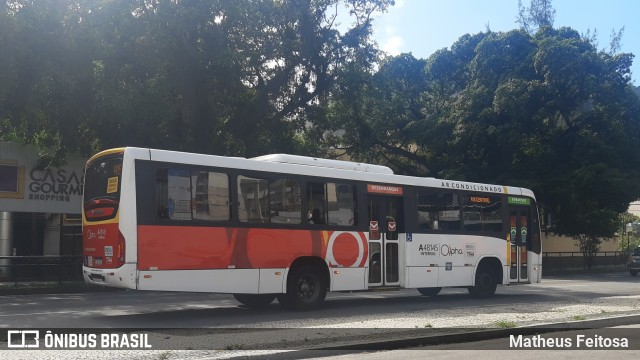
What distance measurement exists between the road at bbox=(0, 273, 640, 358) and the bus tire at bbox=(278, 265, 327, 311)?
0.91 feet

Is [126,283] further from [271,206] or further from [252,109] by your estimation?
[252,109]

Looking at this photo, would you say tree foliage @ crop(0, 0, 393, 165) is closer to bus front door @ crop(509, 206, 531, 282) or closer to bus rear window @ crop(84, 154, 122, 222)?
bus rear window @ crop(84, 154, 122, 222)

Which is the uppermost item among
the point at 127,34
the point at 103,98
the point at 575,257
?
the point at 127,34

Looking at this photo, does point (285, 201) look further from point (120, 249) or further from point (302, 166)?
point (120, 249)

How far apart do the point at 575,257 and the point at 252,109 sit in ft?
95.9

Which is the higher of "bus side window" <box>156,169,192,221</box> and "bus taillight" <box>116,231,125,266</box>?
"bus side window" <box>156,169,192,221</box>

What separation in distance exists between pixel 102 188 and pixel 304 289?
15.6ft

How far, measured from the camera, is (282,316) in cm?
1329

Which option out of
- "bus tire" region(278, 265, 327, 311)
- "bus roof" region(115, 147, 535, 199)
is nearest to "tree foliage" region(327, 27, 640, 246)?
"bus roof" region(115, 147, 535, 199)

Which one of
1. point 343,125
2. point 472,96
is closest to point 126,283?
point 343,125

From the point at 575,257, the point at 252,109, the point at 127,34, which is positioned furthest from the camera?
the point at 575,257

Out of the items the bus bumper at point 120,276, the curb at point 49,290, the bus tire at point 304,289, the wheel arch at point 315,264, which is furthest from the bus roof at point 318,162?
the curb at point 49,290

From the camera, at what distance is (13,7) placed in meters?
19.4

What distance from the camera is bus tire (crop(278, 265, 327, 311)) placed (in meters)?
14.1
